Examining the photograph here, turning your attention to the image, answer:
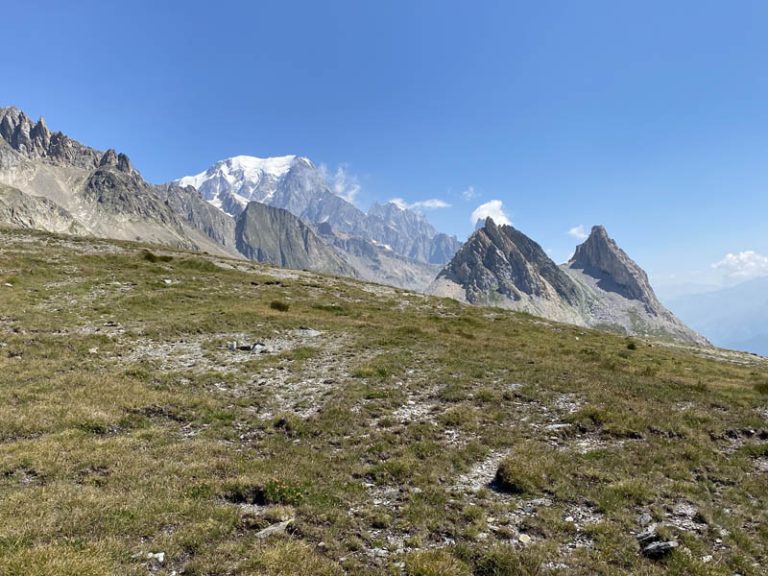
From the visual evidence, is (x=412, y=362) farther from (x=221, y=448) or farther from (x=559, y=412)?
(x=221, y=448)

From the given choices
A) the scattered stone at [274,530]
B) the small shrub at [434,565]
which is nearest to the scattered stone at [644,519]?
the small shrub at [434,565]

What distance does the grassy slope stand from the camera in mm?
10656

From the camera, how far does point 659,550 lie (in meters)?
11.1

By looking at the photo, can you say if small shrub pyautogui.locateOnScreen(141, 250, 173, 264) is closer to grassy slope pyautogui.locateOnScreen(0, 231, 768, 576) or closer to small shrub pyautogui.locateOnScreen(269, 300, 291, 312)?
grassy slope pyautogui.locateOnScreen(0, 231, 768, 576)

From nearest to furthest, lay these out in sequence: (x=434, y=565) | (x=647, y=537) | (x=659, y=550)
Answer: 1. (x=434, y=565)
2. (x=659, y=550)
3. (x=647, y=537)

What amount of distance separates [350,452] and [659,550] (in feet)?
33.4

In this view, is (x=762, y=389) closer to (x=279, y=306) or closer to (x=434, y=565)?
(x=434, y=565)

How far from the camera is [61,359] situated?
2364cm

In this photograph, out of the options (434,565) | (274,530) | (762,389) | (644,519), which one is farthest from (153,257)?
(762,389)

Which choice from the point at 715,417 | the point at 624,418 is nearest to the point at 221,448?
the point at 624,418

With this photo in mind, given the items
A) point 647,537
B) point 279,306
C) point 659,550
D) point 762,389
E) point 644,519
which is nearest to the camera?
point 659,550

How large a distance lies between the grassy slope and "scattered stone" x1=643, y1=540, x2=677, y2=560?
18.2 inches

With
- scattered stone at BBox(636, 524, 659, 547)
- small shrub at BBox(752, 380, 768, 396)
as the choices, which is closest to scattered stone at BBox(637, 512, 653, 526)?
scattered stone at BBox(636, 524, 659, 547)

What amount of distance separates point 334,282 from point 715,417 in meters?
50.6
